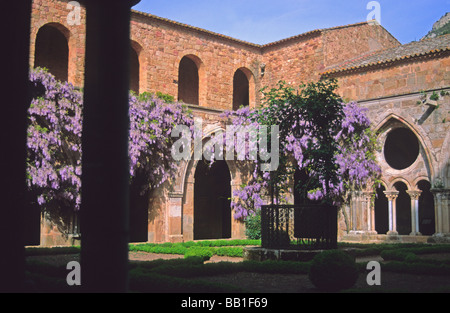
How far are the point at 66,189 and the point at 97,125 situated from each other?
1222 centimetres

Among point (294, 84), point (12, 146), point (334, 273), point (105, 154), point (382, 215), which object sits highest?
point (294, 84)

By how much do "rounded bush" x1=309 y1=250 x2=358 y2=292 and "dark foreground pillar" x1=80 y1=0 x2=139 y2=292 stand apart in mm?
3626

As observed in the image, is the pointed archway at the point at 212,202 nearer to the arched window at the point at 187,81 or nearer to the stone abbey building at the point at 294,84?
the stone abbey building at the point at 294,84

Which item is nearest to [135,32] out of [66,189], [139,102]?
[139,102]

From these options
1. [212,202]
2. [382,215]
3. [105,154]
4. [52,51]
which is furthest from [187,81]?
[105,154]

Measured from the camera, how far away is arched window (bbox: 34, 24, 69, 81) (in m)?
19.7

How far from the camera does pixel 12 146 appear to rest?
4.41m

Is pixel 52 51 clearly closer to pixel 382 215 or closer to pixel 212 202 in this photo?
pixel 212 202

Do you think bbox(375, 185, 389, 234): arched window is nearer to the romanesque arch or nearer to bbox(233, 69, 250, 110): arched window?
the romanesque arch

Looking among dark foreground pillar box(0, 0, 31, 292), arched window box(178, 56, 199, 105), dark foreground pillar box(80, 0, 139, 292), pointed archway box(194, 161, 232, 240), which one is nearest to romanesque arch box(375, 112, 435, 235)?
pointed archway box(194, 161, 232, 240)

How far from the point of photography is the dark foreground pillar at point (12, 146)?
4.32 m

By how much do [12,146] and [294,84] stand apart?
60.6 ft

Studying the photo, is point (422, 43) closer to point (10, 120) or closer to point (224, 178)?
point (224, 178)

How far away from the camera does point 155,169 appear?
56.2ft
